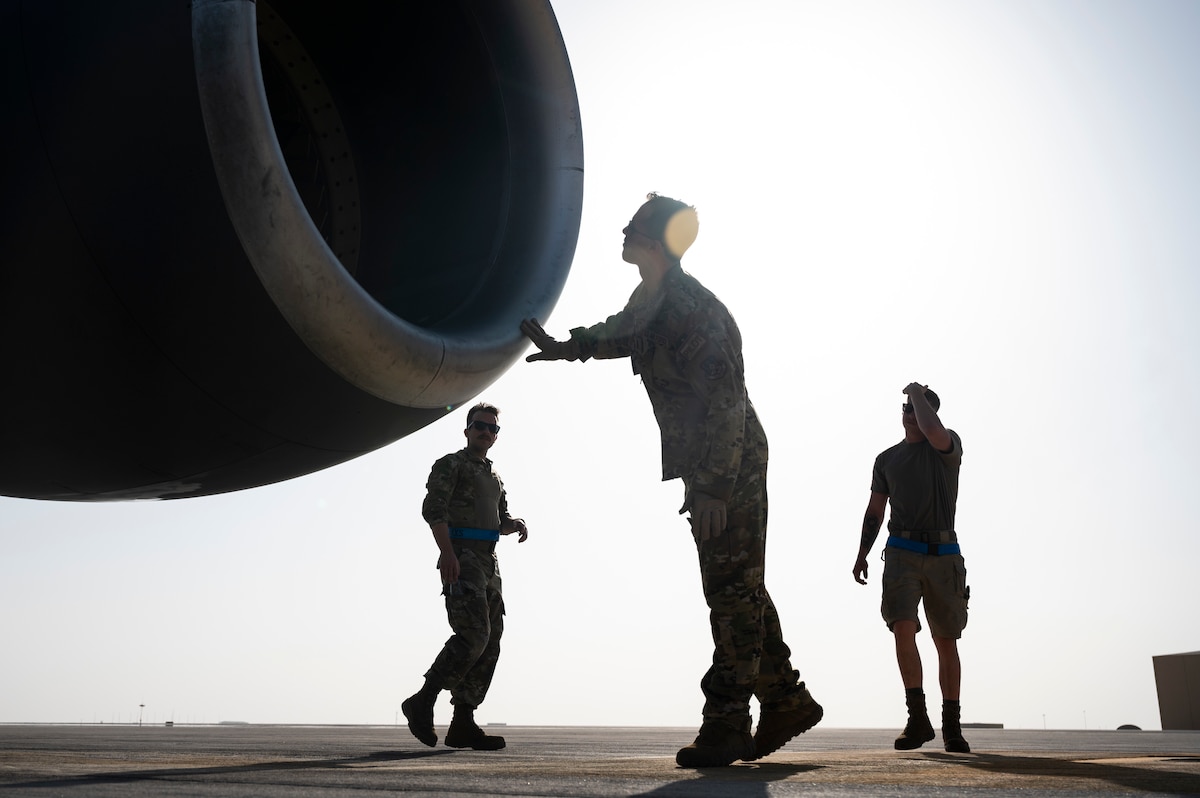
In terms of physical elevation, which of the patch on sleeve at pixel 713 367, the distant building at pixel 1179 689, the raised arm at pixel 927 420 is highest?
the raised arm at pixel 927 420

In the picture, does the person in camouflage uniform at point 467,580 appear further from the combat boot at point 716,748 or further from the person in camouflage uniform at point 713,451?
the combat boot at point 716,748

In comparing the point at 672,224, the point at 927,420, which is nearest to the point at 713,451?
the point at 672,224

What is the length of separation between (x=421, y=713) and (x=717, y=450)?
277cm

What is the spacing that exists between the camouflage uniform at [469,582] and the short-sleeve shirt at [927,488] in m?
2.21

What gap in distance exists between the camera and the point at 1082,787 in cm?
265

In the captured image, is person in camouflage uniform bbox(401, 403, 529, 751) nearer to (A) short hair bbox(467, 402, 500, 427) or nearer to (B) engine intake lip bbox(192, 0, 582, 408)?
(A) short hair bbox(467, 402, 500, 427)

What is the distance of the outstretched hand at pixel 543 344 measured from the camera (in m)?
3.96

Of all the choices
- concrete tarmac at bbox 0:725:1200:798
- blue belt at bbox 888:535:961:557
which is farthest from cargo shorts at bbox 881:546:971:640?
concrete tarmac at bbox 0:725:1200:798

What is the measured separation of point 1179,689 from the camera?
13211 mm

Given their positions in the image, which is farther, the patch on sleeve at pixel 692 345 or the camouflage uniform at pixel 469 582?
the camouflage uniform at pixel 469 582

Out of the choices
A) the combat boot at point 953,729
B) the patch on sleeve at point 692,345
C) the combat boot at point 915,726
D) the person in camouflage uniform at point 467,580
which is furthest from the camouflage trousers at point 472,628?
the patch on sleeve at point 692,345

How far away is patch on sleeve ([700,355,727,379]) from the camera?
13.4 ft

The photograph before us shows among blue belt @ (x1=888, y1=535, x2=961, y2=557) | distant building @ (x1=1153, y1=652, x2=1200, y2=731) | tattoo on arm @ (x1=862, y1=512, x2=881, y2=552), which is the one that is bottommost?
distant building @ (x1=1153, y1=652, x2=1200, y2=731)

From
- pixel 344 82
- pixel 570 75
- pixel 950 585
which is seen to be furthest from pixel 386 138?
pixel 950 585
